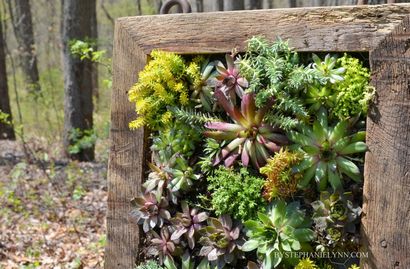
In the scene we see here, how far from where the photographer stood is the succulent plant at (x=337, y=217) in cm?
188

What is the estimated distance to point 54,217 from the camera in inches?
199

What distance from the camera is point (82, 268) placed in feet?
10.9

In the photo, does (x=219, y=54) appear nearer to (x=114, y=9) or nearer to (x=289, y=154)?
(x=289, y=154)

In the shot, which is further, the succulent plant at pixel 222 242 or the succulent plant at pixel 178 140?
the succulent plant at pixel 178 140

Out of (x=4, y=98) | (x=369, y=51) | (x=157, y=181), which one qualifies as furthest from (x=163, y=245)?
(x=4, y=98)

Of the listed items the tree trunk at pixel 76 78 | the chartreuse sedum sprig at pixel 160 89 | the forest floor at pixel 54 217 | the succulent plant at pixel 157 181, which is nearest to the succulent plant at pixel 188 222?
the succulent plant at pixel 157 181

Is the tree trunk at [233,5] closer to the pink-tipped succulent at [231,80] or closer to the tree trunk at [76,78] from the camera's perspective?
the pink-tipped succulent at [231,80]

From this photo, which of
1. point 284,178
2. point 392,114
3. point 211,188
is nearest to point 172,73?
point 211,188

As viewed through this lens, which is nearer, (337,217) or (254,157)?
(337,217)

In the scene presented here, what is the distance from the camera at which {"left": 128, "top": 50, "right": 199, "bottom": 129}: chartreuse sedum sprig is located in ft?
7.24

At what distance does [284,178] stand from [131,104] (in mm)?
784

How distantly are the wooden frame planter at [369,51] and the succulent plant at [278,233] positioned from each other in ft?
0.72

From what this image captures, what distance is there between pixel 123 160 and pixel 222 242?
600mm

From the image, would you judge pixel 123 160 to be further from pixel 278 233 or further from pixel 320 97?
pixel 320 97
